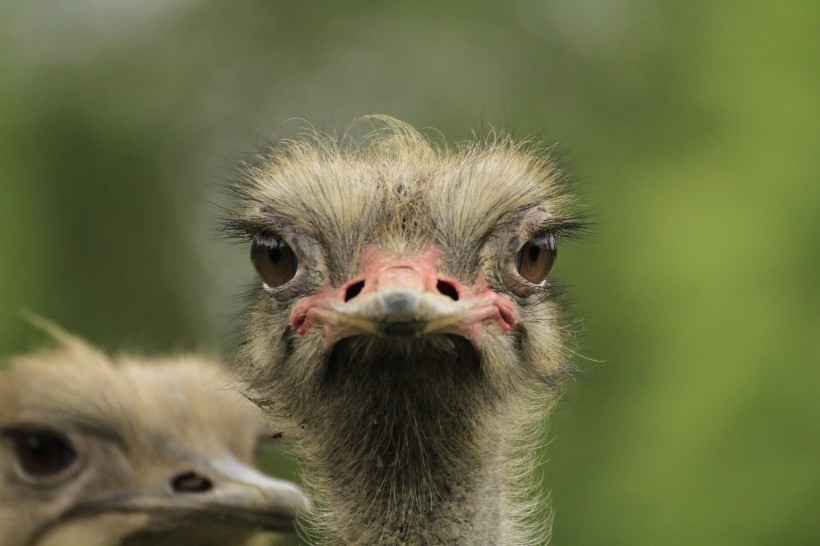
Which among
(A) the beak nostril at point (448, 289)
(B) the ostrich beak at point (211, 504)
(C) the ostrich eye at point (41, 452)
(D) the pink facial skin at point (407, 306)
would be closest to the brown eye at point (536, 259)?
(D) the pink facial skin at point (407, 306)

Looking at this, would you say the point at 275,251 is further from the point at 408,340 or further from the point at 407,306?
the point at 407,306

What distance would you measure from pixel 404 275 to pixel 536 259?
0.57m

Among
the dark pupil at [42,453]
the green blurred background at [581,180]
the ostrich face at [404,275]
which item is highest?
the green blurred background at [581,180]

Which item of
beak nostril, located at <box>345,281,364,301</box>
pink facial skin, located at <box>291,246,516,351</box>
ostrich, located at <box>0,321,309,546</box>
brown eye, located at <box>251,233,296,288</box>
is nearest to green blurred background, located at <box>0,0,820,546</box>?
ostrich, located at <box>0,321,309,546</box>

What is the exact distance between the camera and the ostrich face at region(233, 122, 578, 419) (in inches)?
95.5

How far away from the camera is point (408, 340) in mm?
2363

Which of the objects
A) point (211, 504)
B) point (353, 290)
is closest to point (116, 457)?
point (211, 504)

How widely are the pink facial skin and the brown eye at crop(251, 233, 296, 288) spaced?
0.40 ft

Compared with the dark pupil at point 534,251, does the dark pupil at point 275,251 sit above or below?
above

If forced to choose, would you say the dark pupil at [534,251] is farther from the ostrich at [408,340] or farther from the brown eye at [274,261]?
the brown eye at [274,261]

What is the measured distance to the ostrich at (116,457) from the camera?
12.9ft

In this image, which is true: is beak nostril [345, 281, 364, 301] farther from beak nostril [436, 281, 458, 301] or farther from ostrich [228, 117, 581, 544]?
beak nostril [436, 281, 458, 301]

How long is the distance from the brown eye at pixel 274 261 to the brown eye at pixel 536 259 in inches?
19.2

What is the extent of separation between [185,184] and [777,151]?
233 inches
